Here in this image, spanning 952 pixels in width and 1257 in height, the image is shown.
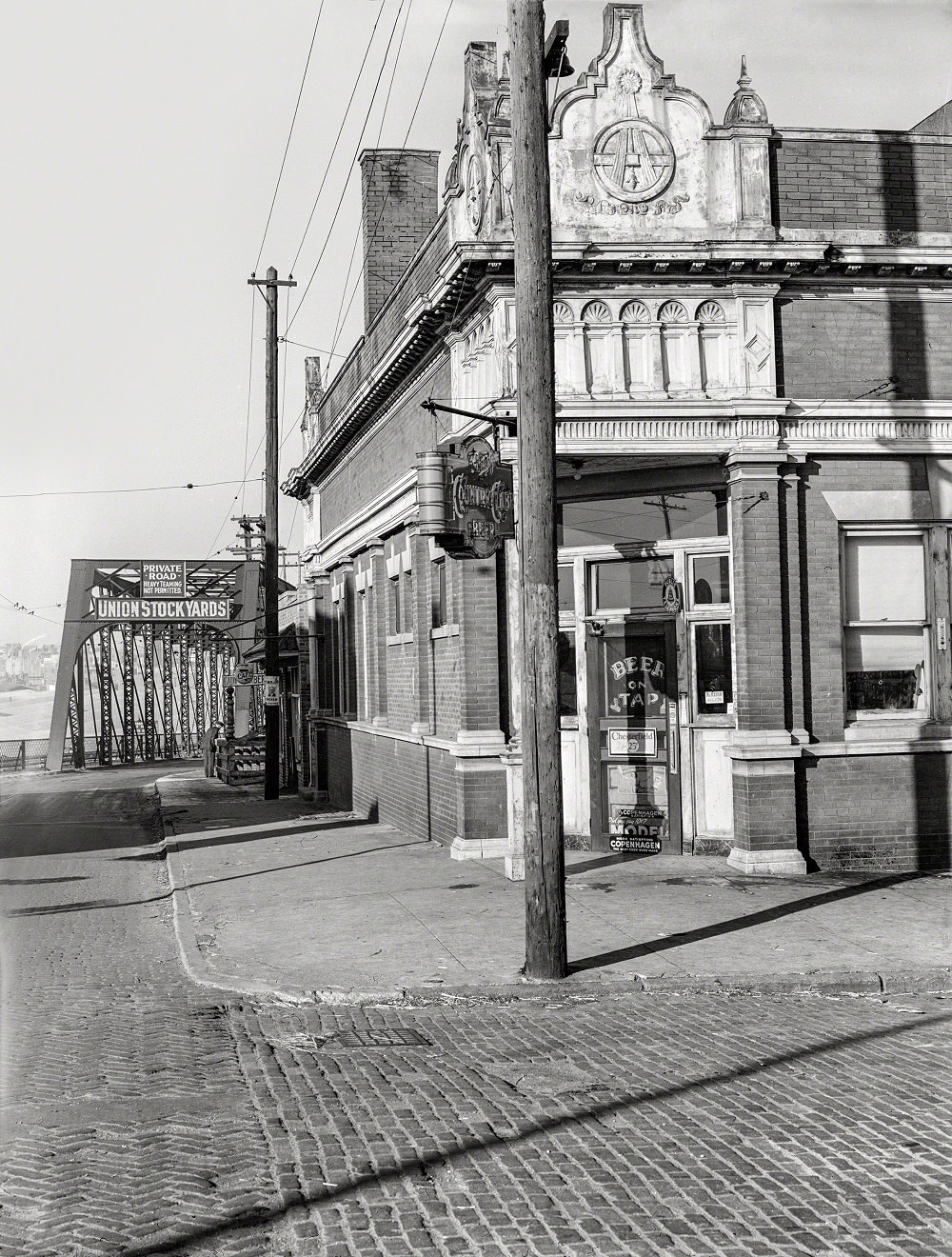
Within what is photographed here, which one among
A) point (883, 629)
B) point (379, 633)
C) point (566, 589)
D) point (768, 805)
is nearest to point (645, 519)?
point (566, 589)

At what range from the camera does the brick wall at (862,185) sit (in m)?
13.1

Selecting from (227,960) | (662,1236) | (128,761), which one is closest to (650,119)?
(227,960)

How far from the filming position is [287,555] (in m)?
58.8

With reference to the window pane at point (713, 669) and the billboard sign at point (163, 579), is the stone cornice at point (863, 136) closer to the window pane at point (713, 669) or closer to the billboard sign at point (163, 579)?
the window pane at point (713, 669)

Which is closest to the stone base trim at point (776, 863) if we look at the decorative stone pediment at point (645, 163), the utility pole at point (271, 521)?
the decorative stone pediment at point (645, 163)

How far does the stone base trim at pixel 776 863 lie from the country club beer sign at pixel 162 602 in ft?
96.6

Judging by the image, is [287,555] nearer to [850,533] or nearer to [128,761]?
[128,761]

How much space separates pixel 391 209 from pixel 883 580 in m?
12.5

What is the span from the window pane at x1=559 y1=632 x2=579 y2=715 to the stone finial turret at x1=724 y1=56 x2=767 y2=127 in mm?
5689

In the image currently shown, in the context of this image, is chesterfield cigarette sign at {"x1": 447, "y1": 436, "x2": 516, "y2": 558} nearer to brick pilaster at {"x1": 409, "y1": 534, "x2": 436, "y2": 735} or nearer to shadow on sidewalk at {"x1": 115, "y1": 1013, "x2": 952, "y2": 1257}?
brick pilaster at {"x1": 409, "y1": 534, "x2": 436, "y2": 735}

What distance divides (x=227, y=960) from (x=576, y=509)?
6742mm

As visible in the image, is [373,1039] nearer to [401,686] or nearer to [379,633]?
[401,686]

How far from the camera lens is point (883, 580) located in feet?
43.6

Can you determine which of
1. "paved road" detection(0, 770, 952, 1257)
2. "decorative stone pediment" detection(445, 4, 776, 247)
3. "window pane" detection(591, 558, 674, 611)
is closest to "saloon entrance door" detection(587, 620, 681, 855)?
"window pane" detection(591, 558, 674, 611)
